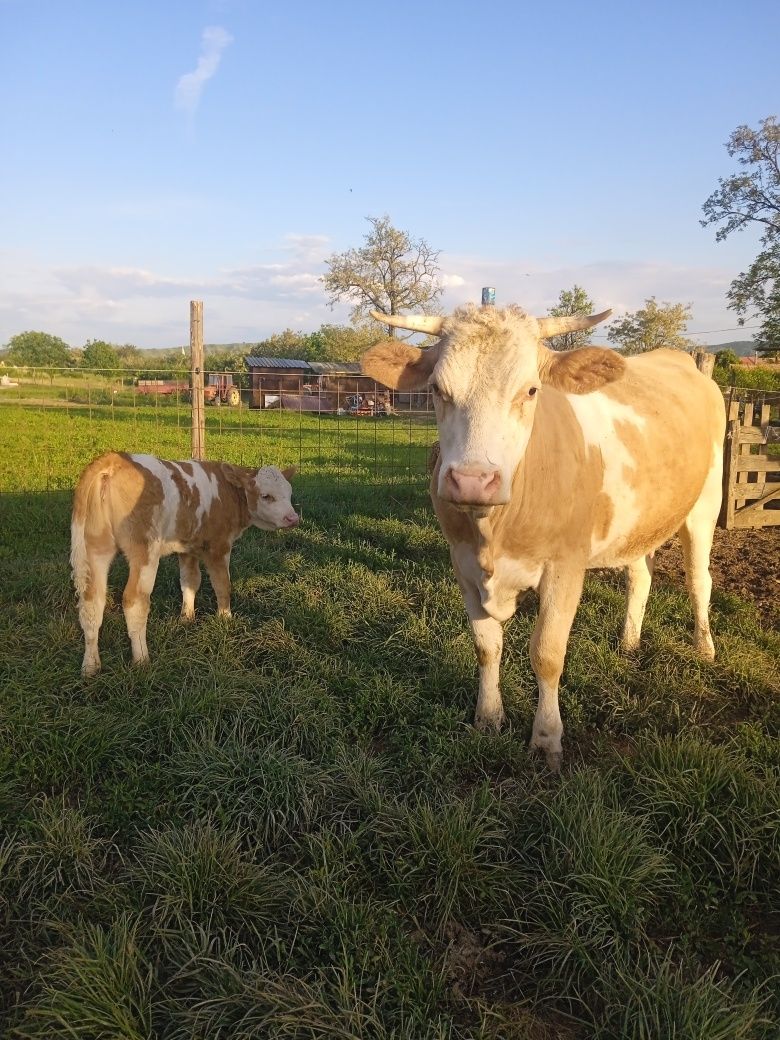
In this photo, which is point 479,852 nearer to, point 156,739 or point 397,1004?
point 397,1004

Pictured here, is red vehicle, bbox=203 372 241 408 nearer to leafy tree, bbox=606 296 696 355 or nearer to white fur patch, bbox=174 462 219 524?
white fur patch, bbox=174 462 219 524

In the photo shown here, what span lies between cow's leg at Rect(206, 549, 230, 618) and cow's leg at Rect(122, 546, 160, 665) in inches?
33.6

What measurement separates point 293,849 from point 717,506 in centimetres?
422

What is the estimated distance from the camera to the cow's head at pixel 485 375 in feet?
9.61

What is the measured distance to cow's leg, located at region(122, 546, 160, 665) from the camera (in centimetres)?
508

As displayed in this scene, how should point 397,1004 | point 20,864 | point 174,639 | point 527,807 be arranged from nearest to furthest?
point 397,1004 < point 20,864 < point 527,807 < point 174,639

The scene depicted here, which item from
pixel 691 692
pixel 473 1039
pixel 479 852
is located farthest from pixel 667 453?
pixel 473 1039

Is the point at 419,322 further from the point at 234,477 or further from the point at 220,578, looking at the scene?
the point at 234,477

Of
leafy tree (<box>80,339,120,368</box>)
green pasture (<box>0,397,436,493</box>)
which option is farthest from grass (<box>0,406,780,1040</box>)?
leafy tree (<box>80,339,120,368</box>)

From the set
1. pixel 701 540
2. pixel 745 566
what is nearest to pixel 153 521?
pixel 701 540

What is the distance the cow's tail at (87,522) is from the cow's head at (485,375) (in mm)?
2549

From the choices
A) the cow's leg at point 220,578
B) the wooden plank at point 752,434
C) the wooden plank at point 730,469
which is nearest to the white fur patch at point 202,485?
the cow's leg at point 220,578

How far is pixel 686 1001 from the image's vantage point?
2.22 m

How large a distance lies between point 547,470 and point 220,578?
337 centimetres
